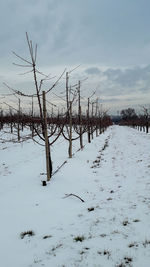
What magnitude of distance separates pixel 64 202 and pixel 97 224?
138cm

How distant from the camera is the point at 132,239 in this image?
9.85 ft

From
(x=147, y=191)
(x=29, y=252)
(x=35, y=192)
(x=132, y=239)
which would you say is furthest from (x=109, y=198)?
(x=29, y=252)

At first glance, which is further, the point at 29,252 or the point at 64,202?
the point at 64,202

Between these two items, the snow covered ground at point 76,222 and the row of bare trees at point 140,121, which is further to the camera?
the row of bare trees at point 140,121

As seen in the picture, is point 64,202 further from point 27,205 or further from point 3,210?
point 3,210

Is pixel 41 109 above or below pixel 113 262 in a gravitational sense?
above

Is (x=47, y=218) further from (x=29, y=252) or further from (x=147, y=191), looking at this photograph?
(x=147, y=191)

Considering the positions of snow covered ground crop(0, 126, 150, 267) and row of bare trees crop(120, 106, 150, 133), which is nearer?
snow covered ground crop(0, 126, 150, 267)

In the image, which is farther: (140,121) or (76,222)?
(140,121)

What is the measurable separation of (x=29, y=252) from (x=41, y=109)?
14.3ft

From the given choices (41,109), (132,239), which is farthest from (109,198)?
(41,109)

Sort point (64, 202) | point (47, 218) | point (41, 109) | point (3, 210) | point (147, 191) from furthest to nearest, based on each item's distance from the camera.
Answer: point (41, 109), point (147, 191), point (64, 202), point (3, 210), point (47, 218)

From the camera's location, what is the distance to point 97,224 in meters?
3.55

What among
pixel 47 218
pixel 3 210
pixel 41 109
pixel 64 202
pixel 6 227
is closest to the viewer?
pixel 6 227
